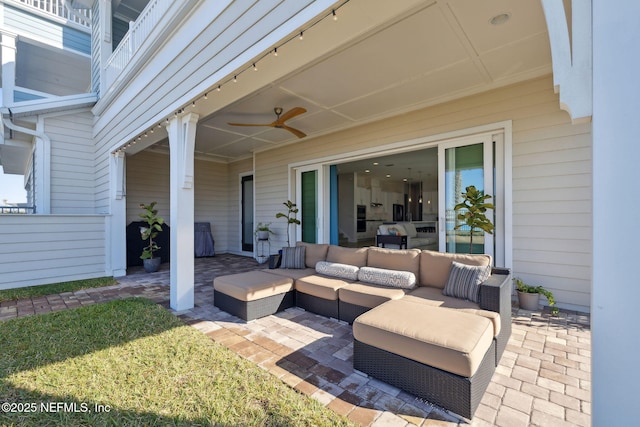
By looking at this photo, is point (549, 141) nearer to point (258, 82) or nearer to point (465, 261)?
point (465, 261)

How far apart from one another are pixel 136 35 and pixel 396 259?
5.43 m

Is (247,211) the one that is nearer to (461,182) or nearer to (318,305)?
(318,305)

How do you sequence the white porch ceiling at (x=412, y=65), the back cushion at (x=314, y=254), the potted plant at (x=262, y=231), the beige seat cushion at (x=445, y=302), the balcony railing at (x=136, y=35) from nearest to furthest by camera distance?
the beige seat cushion at (x=445, y=302) < the white porch ceiling at (x=412, y=65) < the balcony railing at (x=136, y=35) < the back cushion at (x=314, y=254) < the potted plant at (x=262, y=231)

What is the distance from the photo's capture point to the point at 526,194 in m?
3.65

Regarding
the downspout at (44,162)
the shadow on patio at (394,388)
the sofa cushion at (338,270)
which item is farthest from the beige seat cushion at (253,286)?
the downspout at (44,162)

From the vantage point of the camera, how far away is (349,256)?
150 inches

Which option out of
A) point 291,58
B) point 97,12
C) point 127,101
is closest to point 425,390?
point 291,58

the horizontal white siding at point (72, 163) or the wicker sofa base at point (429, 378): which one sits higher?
the horizontal white siding at point (72, 163)

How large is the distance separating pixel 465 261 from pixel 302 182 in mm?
4501

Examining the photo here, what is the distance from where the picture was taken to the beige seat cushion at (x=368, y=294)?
283 centimetres

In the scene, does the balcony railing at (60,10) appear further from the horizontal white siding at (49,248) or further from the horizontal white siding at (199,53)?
the horizontal white siding at (49,248)

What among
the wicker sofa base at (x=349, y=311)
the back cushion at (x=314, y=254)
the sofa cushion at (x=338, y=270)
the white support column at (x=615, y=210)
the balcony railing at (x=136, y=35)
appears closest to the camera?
the white support column at (x=615, y=210)

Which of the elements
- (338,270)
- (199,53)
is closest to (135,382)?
(338,270)

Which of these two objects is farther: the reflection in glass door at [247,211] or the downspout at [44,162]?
the reflection in glass door at [247,211]
